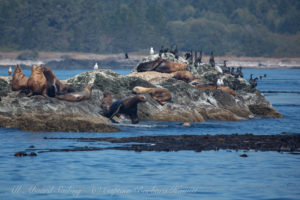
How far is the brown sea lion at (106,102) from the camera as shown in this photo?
33100mm

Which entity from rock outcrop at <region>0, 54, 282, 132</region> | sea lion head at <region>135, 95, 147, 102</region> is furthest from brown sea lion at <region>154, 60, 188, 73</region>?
sea lion head at <region>135, 95, 147, 102</region>

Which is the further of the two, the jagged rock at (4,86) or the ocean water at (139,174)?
the jagged rock at (4,86)

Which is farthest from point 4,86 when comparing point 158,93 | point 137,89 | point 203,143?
point 203,143

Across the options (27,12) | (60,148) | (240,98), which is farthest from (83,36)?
(60,148)

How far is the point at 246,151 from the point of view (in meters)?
25.3

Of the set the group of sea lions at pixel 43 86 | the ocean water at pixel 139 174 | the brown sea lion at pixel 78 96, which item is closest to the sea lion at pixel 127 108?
the brown sea lion at pixel 78 96

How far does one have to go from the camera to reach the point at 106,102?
33594 mm

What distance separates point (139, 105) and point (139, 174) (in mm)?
14345

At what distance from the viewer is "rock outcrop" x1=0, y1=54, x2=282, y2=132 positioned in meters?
30.4

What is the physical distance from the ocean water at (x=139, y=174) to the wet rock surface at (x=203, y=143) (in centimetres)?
59

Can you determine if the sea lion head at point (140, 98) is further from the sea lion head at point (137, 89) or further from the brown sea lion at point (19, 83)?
the brown sea lion at point (19, 83)

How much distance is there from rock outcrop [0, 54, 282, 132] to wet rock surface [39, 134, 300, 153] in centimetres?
284

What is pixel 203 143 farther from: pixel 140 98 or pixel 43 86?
pixel 43 86

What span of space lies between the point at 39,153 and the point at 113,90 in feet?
40.7
